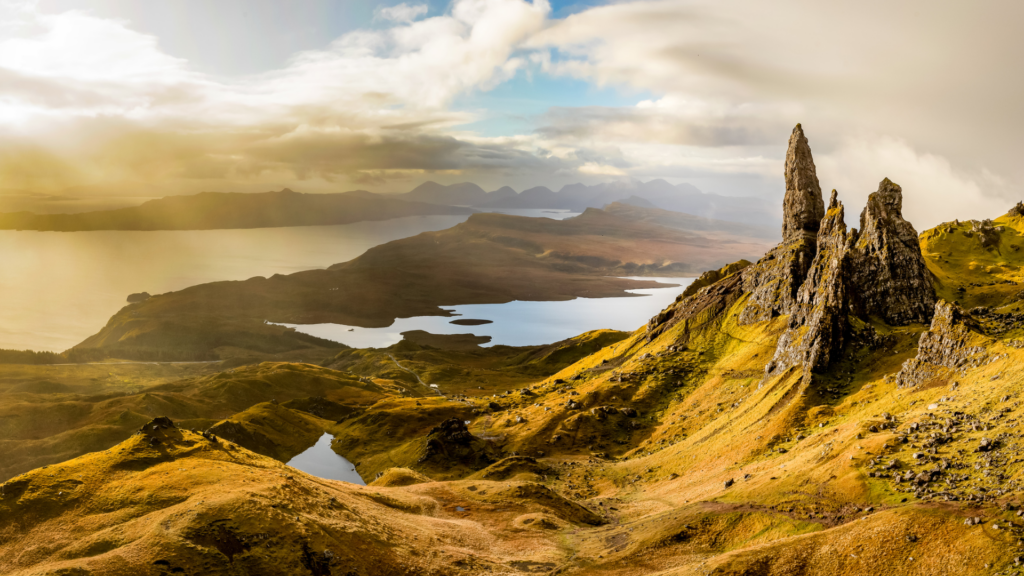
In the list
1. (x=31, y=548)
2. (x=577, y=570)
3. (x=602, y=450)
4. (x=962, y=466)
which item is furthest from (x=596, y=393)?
(x=31, y=548)

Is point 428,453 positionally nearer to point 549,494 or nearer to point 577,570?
point 549,494

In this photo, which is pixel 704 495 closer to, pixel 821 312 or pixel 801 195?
pixel 821 312

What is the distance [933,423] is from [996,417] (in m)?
7.88

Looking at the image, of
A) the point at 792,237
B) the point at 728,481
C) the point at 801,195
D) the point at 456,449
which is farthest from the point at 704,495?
the point at 801,195

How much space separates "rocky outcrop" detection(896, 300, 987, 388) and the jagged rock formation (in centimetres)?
6706

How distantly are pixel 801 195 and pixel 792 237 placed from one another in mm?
13046

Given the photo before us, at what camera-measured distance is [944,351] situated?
97.3 m

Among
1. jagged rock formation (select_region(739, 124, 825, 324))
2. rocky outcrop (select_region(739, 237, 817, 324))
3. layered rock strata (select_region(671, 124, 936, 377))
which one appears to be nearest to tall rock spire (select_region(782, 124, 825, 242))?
jagged rock formation (select_region(739, 124, 825, 324))

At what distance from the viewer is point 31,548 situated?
2707 inches

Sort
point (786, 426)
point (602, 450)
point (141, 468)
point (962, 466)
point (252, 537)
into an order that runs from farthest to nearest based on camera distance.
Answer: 1. point (602, 450)
2. point (786, 426)
3. point (141, 468)
4. point (252, 537)
5. point (962, 466)

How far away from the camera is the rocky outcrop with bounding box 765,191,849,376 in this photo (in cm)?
12481

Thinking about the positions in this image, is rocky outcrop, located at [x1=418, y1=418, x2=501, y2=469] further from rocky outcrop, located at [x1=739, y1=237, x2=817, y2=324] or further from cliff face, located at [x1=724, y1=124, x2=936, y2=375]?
rocky outcrop, located at [x1=739, y1=237, x2=817, y2=324]

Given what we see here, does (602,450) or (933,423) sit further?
(602,450)

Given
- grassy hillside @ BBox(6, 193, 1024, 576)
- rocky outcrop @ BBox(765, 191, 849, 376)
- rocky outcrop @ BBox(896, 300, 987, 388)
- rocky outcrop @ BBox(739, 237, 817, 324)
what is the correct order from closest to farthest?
grassy hillside @ BBox(6, 193, 1024, 576) → rocky outcrop @ BBox(896, 300, 987, 388) → rocky outcrop @ BBox(765, 191, 849, 376) → rocky outcrop @ BBox(739, 237, 817, 324)
